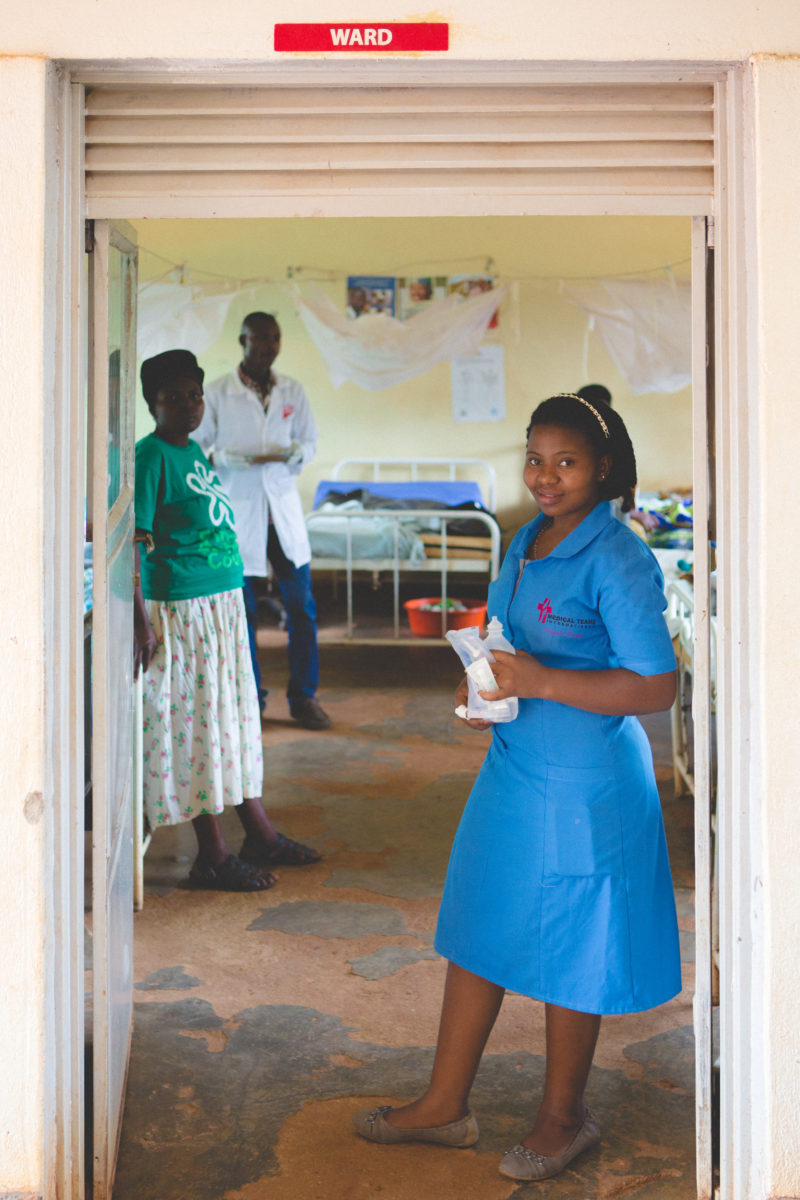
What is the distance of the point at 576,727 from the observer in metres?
2.17

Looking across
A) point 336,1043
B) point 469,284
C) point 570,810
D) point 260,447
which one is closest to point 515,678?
point 570,810

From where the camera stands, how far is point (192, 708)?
3531 millimetres

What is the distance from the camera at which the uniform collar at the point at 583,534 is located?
7.15 feet

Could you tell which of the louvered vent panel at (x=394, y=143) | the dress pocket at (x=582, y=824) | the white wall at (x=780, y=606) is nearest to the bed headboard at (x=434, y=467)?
the dress pocket at (x=582, y=824)

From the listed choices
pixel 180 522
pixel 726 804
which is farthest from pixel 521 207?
pixel 180 522

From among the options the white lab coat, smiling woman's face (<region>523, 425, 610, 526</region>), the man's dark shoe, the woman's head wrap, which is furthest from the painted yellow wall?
smiling woman's face (<region>523, 425, 610, 526</region>)

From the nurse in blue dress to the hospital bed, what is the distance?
4.28 metres

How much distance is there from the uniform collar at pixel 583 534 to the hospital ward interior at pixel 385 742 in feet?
4.19

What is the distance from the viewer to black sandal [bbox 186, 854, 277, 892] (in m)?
3.71

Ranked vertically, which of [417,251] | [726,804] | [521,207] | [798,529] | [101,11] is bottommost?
[726,804]

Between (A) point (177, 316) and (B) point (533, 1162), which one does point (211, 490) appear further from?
(A) point (177, 316)

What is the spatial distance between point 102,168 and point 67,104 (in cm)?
12

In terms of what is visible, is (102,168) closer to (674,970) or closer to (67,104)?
(67,104)

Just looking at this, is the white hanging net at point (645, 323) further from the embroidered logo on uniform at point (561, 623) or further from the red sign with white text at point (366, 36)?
the red sign with white text at point (366, 36)
